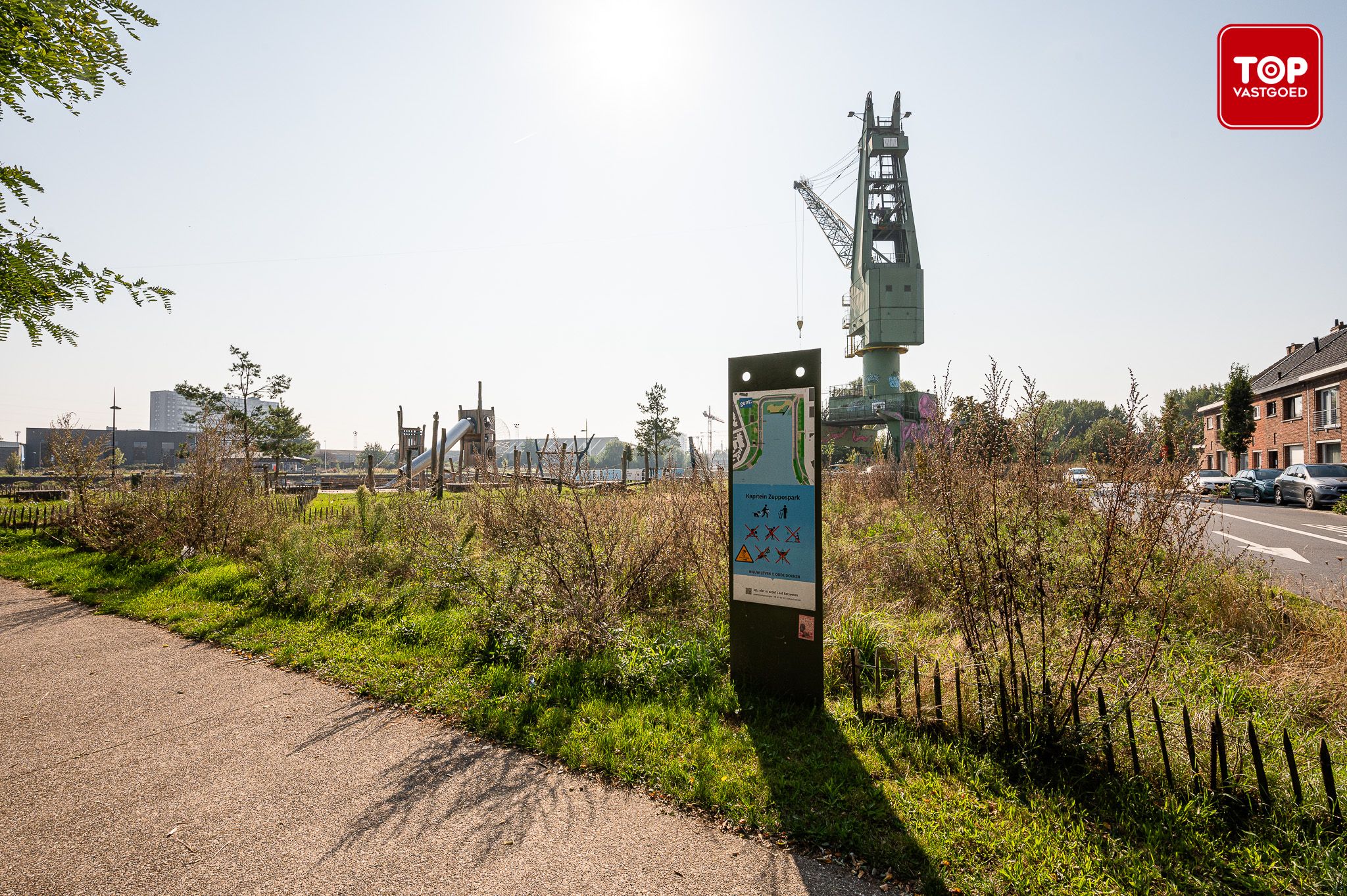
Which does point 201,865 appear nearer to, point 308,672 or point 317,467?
point 308,672

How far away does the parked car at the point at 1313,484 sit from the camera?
1919cm

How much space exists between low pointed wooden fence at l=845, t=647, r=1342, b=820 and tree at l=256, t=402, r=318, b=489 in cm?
3323

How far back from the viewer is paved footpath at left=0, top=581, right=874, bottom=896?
2.69 metres

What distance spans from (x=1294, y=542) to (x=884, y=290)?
1201 inches

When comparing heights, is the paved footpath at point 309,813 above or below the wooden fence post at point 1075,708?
below

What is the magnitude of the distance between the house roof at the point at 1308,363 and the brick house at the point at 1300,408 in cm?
5

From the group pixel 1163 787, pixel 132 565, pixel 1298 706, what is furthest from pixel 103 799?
pixel 132 565

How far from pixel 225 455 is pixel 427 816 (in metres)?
9.35

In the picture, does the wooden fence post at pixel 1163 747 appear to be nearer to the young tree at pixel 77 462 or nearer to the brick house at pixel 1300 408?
the young tree at pixel 77 462

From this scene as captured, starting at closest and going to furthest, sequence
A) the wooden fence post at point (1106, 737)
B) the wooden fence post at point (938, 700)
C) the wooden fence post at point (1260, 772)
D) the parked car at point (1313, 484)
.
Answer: the wooden fence post at point (1260, 772)
the wooden fence post at point (1106, 737)
the wooden fence post at point (938, 700)
the parked car at point (1313, 484)

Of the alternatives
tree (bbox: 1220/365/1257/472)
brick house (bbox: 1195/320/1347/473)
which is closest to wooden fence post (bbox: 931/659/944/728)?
brick house (bbox: 1195/320/1347/473)

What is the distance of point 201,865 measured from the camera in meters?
2.76

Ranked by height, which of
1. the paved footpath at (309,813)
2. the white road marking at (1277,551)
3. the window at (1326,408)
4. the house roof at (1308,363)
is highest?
the house roof at (1308,363)

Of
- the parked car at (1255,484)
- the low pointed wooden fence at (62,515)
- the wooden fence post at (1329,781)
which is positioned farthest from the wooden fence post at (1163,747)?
the parked car at (1255,484)
